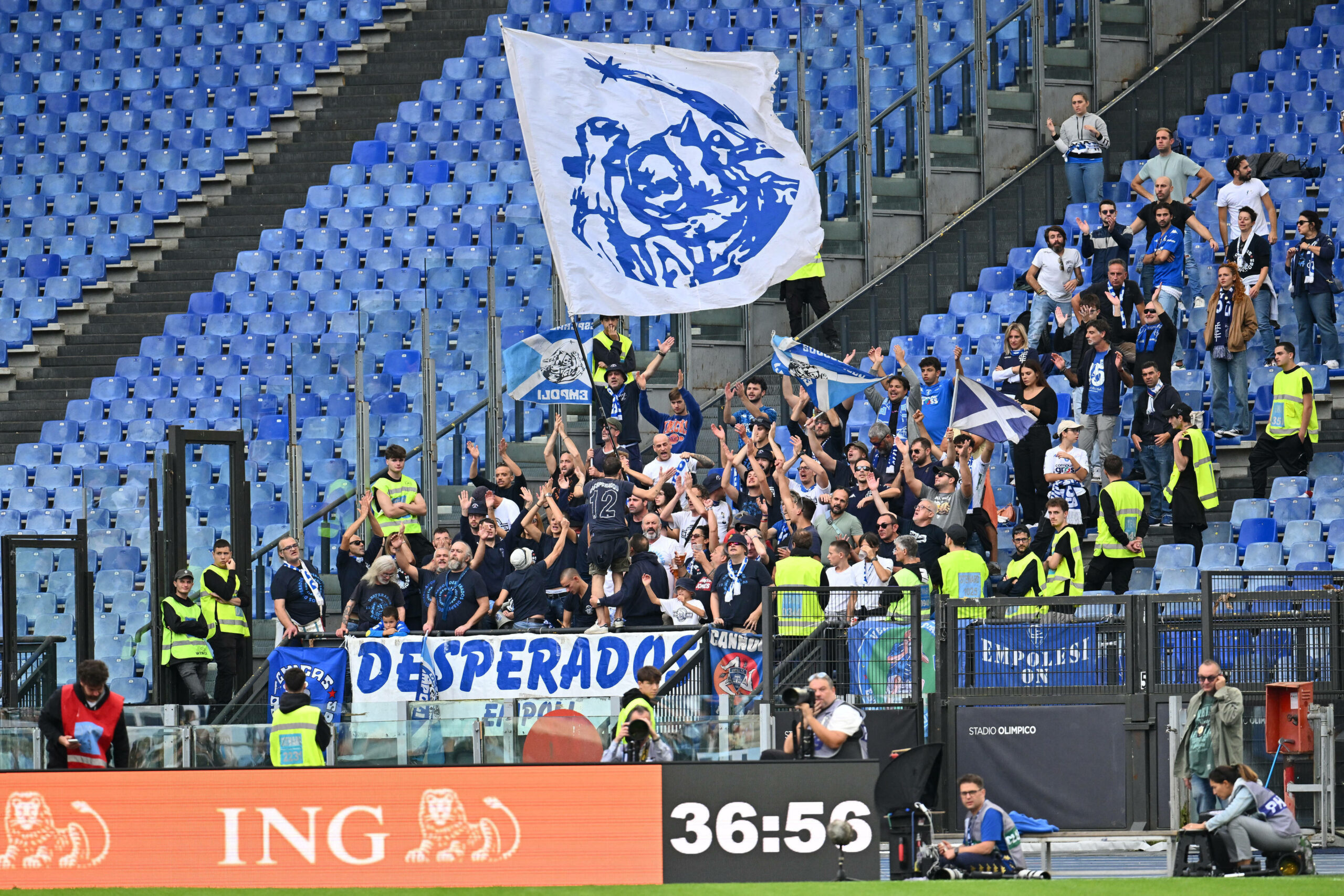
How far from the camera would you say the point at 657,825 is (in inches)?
516

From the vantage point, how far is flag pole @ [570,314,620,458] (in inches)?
772

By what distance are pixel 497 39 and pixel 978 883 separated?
59.9 feet

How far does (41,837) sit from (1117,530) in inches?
339

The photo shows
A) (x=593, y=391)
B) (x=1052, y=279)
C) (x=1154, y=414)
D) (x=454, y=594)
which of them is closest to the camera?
(x=1154, y=414)

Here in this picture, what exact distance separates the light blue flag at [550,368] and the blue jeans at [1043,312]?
14.1 ft

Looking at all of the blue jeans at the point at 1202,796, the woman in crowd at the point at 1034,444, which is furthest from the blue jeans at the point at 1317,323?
the blue jeans at the point at 1202,796

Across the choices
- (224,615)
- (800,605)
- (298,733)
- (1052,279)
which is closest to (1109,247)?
(1052,279)

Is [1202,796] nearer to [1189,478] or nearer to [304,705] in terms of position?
[1189,478]

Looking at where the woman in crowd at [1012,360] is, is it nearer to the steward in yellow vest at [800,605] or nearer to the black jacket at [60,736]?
the steward in yellow vest at [800,605]

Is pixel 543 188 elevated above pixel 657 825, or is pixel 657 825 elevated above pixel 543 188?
pixel 543 188

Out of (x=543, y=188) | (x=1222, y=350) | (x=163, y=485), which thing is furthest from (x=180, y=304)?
(x=1222, y=350)

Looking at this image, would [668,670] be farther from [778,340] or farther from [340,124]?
[340,124]

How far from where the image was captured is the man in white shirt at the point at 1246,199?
1981cm

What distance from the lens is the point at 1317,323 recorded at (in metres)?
19.3
